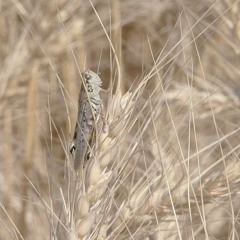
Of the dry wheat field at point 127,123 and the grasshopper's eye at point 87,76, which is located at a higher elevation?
the grasshopper's eye at point 87,76

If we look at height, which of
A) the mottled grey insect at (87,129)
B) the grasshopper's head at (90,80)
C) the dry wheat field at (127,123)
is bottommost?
the dry wheat field at (127,123)

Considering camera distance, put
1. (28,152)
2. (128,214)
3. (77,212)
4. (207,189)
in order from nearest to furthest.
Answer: (77,212) → (128,214) → (207,189) → (28,152)

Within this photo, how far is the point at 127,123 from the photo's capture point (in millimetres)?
1205

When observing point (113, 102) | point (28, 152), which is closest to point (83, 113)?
point (113, 102)

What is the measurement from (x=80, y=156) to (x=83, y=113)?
7 centimetres

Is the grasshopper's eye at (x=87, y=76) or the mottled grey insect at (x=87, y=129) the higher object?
the grasshopper's eye at (x=87, y=76)

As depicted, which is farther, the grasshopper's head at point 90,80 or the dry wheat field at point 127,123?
the grasshopper's head at point 90,80

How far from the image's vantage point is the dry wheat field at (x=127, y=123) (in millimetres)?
1198

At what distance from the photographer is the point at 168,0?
238 centimetres

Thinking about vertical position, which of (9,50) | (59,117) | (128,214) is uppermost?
(9,50)

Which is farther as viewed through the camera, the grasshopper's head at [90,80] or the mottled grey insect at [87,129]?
the grasshopper's head at [90,80]

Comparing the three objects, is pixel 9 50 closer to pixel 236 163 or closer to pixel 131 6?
pixel 131 6

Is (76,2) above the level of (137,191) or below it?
above

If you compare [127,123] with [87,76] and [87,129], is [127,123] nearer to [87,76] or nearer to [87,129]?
[87,129]
